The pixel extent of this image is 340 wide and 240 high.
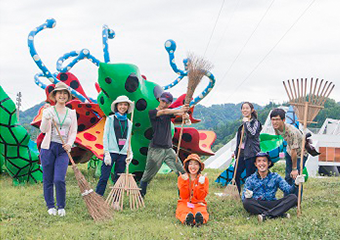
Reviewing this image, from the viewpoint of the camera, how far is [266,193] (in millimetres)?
5047

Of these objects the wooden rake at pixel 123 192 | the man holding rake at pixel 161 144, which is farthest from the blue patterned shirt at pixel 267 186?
the wooden rake at pixel 123 192

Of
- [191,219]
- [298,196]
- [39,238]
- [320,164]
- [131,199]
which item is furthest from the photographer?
[320,164]

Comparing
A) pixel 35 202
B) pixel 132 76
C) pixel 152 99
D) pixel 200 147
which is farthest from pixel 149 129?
pixel 35 202

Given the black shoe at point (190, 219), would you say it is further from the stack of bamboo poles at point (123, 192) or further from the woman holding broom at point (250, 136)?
the woman holding broom at point (250, 136)

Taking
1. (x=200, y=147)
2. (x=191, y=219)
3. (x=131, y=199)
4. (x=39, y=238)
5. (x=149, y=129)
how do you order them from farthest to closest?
1. (x=200, y=147)
2. (x=149, y=129)
3. (x=131, y=199)
4. (x=191, y=219)
5. (x=39, y=238)

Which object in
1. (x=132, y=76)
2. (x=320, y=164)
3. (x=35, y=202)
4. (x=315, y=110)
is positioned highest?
(x=132, y=76)

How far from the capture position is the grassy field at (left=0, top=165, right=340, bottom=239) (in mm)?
4109

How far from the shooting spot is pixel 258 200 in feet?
16.5

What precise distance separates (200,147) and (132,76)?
263cm

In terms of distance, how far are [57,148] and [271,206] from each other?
295 cm

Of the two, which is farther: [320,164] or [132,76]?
[320,164]

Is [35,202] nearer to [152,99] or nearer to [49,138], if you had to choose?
[49,138]

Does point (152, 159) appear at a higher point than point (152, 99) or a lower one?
lower

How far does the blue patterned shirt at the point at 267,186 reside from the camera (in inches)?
197
